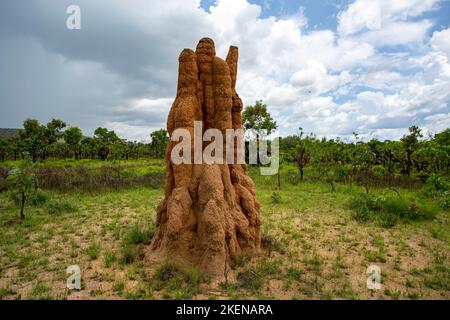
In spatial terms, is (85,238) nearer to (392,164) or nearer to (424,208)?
(424,208)

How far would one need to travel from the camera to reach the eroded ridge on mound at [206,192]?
23.4ft

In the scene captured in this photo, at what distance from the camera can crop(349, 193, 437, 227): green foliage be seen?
12.4 meters

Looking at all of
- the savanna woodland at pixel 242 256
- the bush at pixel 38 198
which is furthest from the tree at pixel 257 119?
the bush at pixel 38 198

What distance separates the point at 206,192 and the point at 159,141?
51.3 meters

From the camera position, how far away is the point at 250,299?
5.62m

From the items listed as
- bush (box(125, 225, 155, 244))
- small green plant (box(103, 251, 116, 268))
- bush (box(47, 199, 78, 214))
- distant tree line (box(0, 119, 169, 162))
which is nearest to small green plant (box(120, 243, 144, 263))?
small green plant (box(103, 251, 116, 268))

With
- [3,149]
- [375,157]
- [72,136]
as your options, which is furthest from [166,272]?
[3,149]

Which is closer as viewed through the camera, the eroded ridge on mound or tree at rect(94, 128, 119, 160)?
the eroded ridge on mound

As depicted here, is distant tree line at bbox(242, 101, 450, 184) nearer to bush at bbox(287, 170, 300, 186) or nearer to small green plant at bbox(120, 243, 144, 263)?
bush at bbox(287, 170, 300, 186)

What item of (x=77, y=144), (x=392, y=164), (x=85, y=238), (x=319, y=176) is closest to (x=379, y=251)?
(x=85, y=238)

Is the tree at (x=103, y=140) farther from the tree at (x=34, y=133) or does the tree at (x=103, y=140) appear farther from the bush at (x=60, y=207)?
the bush at (x=60, y=207)

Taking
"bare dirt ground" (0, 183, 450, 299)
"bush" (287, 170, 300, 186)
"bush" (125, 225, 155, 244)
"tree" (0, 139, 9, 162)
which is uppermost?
"tree" (0, 139, 9, 162)

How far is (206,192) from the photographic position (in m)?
7.49

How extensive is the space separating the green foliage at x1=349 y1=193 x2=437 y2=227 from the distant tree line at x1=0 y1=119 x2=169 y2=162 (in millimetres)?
36082
